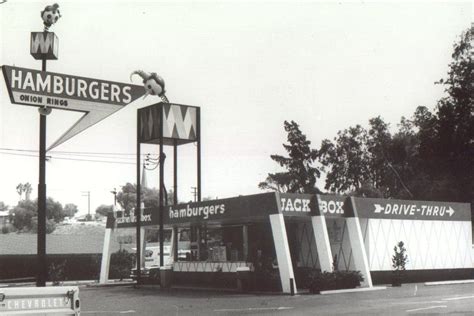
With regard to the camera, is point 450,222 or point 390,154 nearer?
point 450,222

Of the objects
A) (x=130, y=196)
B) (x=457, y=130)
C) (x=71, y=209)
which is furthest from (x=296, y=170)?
(x=71, y=209)

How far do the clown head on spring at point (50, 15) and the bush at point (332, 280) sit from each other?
53.8ft

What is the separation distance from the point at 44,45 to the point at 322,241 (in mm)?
17911

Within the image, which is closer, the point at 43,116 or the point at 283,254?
the point at 43,116

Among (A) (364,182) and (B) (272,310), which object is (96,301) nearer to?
(B) (272,310)

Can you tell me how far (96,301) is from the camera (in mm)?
24250

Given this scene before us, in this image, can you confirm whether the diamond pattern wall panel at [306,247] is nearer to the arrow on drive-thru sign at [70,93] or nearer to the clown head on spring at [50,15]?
the clown head on spring at [50,15]

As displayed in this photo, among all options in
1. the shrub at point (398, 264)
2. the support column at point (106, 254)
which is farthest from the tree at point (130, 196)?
the shrub at point (398, 264)

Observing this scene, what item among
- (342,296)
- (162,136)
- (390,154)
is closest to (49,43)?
(342,296)

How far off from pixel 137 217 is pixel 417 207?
13720 mm

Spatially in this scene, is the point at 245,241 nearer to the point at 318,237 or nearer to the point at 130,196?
the point at 318,237

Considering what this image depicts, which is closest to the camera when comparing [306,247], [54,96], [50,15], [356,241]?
[54,96]

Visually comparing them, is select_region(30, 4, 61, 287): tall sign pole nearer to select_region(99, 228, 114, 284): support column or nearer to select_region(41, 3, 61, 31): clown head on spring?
select_region(41, 3, 61, 31): clown head on spring

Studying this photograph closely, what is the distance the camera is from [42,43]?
421 inches
